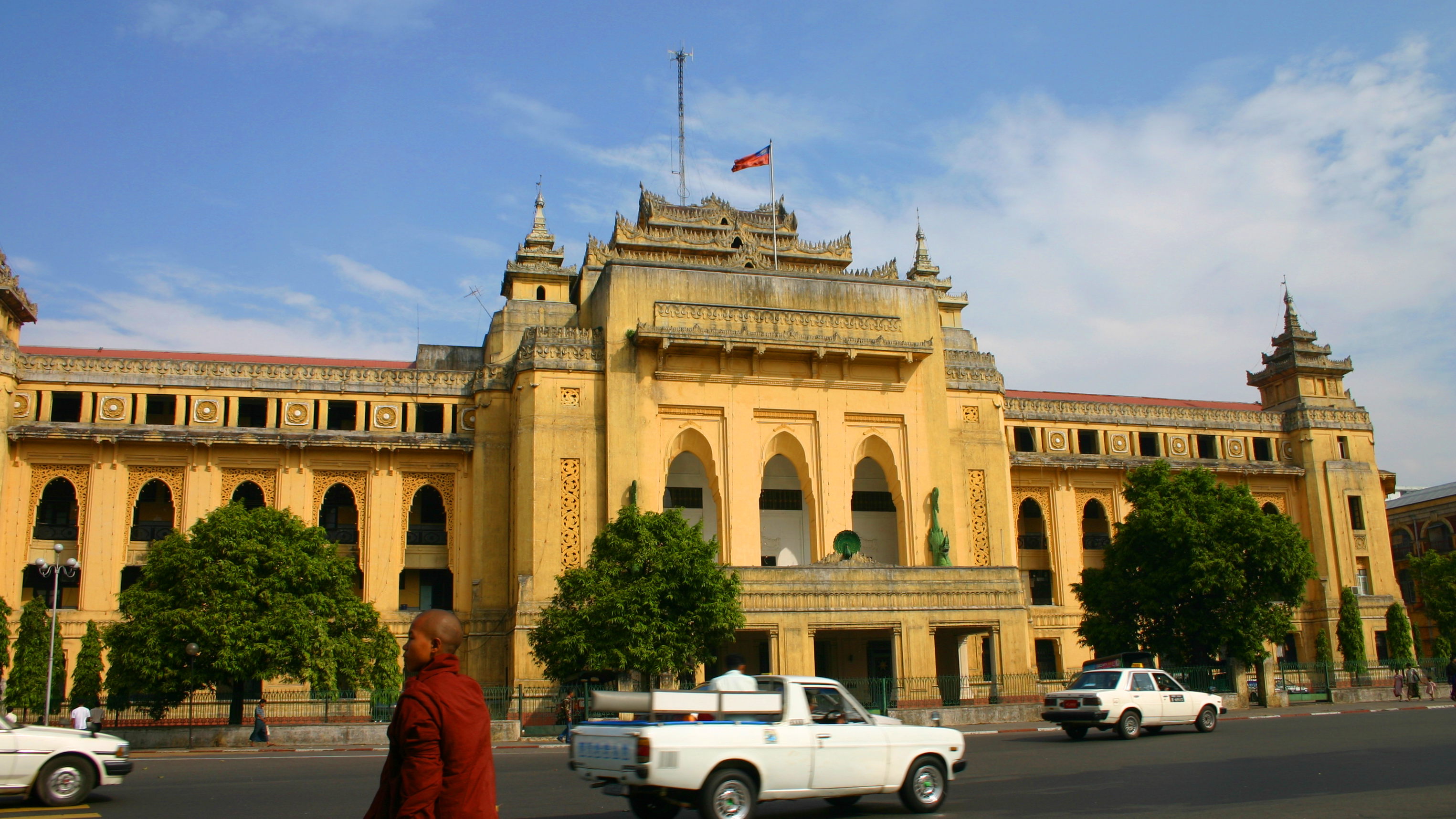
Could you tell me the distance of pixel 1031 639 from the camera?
1752 inches

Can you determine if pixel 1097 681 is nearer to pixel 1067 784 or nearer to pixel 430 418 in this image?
pixel 1067 784

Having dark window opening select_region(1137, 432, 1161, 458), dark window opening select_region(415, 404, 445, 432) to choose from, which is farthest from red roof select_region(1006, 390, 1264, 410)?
dark window opening select_region(415, 404, 445, 432)

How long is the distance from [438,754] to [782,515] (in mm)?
36886

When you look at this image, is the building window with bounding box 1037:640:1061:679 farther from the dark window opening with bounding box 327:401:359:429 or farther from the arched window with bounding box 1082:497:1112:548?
the dark window opening with bounding box 327:401:359:429

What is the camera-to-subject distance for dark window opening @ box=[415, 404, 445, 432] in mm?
40906

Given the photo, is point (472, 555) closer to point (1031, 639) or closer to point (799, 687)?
point (1031, 639)

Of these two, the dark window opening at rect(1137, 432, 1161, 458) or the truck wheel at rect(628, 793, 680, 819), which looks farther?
the dark window opening at rect(1137, 432, 1161, 458)

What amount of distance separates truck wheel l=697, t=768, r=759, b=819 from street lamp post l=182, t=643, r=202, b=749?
19.1 m

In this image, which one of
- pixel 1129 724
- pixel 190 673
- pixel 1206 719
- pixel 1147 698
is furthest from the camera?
pixel 190 673

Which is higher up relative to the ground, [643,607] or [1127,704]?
[643,607]

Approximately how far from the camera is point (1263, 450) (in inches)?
1986

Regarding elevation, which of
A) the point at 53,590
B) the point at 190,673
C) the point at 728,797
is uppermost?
the point at 53,590

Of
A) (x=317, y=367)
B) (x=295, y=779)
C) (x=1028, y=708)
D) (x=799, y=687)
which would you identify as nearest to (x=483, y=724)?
(x=799, y=687)

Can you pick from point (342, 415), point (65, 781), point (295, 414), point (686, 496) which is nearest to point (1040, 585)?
point (686, 496)
